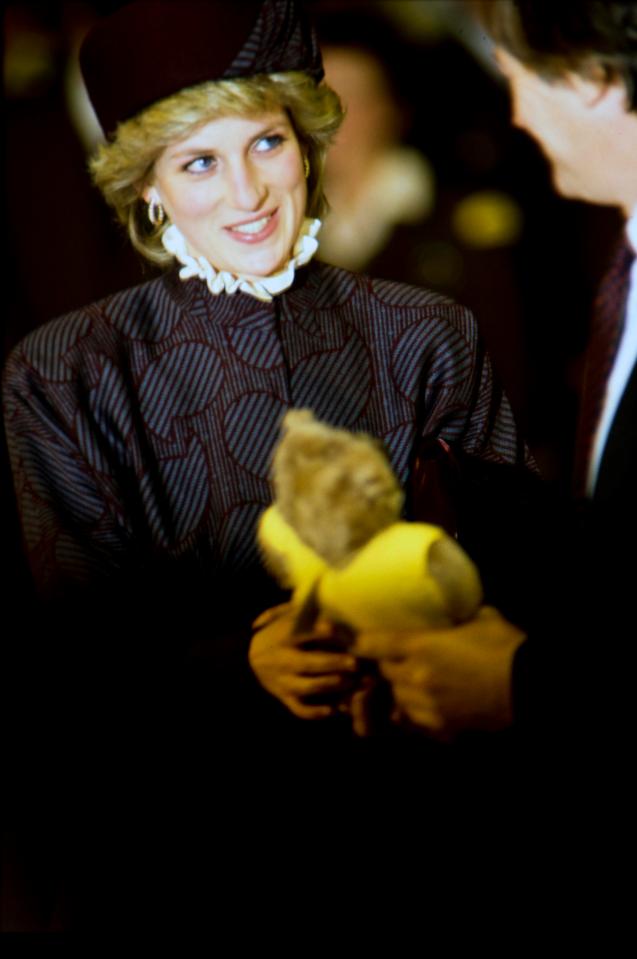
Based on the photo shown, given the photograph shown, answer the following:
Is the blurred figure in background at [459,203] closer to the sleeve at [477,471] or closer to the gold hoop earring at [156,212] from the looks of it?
the sleeve at [477,471]

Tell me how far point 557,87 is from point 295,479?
1.48 feet

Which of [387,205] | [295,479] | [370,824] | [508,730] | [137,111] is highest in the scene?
[137,111]

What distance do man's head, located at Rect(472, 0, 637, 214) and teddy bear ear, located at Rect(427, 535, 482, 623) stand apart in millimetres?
409

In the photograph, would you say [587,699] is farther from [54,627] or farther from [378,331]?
[54,627]

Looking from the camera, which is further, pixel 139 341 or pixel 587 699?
pixel 139 341

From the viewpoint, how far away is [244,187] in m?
1.02

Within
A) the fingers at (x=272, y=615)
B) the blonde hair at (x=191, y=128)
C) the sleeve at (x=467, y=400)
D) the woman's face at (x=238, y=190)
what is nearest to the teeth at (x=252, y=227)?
the woman's face at (x=238, y=190)

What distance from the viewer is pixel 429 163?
1210mm

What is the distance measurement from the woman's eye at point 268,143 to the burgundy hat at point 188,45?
67mm

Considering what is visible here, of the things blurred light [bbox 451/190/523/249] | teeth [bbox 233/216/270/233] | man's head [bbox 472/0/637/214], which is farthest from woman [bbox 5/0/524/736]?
man's head [bbox 472/0/637/214]

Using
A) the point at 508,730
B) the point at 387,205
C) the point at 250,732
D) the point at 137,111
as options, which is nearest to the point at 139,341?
the point at 137,111

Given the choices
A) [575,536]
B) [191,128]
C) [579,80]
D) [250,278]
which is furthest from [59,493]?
[579,80]

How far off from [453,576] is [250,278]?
0.43 metres

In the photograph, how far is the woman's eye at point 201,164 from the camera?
103 cm
